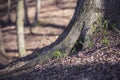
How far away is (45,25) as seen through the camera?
70.0ft

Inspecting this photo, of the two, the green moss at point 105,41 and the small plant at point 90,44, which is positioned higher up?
the green moss at point 105,41

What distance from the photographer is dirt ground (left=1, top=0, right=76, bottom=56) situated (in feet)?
65.2

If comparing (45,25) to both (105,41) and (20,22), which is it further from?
(105,41)

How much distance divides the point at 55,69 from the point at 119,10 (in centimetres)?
205

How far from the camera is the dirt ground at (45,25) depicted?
19877 millimetres

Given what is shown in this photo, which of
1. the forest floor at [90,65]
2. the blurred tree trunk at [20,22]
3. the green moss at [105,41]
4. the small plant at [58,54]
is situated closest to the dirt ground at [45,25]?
the blurred tree trunk at [20,22]

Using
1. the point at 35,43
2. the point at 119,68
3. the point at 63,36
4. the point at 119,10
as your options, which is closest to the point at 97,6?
the point at 119,10

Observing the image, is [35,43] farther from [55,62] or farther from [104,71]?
[104,71]

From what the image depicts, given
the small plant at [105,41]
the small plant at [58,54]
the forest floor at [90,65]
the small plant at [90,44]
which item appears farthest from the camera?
the small plant at [58,54]

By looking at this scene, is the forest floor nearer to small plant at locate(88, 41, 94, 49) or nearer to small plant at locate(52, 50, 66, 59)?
small plant at locate(88, 41, 94, 49)

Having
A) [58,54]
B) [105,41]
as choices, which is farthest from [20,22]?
[105,41]

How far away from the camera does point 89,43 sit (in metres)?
7.03

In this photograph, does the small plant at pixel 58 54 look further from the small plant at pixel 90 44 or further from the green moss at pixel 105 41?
the green moss at pixel 105 41

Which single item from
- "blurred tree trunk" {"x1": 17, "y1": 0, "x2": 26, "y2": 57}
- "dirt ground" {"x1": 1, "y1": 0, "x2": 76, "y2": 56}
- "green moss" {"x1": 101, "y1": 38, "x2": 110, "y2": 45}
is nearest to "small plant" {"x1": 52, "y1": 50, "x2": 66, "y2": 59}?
"green moss" {"x1": 101, "y1": 38, "x2": 110, "y2": 45}
